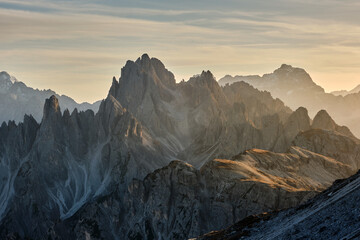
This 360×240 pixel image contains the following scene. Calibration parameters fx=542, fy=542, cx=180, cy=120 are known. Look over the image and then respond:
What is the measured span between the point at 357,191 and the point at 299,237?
11616mm

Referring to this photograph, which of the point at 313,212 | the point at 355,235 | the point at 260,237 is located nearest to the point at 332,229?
the point at 355,235

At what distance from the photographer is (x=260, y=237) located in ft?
317

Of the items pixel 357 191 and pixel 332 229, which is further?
pixel 357 191

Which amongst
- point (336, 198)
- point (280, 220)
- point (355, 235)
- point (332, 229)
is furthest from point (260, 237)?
point (355, 235)

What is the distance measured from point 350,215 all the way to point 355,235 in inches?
334

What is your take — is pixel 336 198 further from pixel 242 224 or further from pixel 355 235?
pixel 242 224

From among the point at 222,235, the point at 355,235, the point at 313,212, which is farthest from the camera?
the point at 222,235

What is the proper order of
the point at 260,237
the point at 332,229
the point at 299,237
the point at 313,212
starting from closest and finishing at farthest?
the point at 332,229 < the point at 299,237 < the point at 313,212 < the point at 260,237

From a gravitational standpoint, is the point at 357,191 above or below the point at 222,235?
above

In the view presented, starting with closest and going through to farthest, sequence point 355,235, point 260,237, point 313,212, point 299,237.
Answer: point 355,235 < point 299,237 < point 313,212 < point 260,237

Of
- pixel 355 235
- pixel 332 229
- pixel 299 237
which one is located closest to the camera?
pixel 355 235

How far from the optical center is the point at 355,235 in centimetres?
6819

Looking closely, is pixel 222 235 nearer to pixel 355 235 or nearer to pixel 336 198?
pixel 336 198

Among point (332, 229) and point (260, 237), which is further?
point (260, 237)
